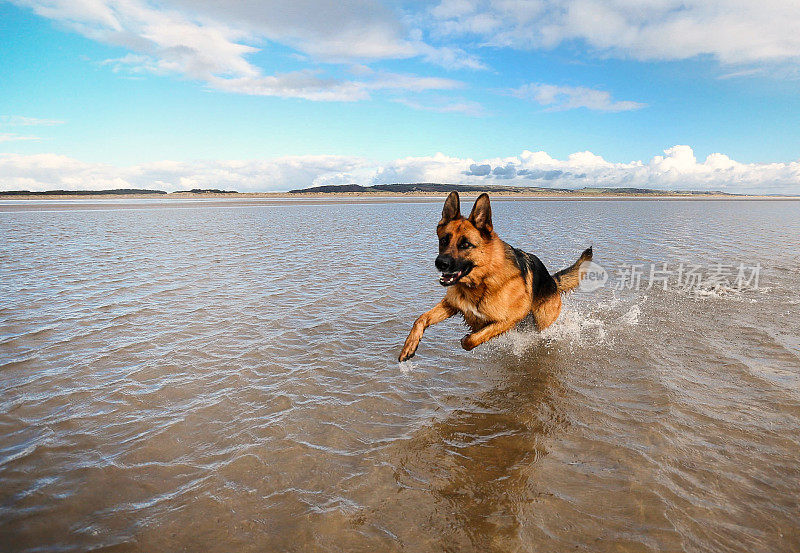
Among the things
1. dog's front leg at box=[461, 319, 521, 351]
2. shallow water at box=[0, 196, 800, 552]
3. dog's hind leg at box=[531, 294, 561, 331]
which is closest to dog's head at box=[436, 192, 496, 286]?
dog's front leg at box=[461, 319, 521, 351]

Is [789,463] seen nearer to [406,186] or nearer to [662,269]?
[662,269]

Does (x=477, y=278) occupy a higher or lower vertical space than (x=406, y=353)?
higher

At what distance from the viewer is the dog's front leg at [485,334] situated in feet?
18.0

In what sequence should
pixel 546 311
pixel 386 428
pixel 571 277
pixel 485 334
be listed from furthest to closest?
pixel 571 277 → pixel 546 311 → pixel 485 334 → pixel 386 428

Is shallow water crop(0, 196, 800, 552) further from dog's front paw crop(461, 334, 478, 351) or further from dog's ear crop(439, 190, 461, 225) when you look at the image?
dog's ear crop(439, 190, 461, 225)

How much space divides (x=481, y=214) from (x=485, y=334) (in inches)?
61.2

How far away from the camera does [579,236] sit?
23.0m

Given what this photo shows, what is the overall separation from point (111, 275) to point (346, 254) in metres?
7.23

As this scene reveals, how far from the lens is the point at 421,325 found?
5469 millimetres

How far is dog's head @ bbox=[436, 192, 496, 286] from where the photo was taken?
5.21 m

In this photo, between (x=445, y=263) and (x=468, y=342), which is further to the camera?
(x=468, y=342)

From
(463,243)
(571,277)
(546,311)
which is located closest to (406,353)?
(463,243)

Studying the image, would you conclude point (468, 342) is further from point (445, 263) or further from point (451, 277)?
point (445, 263)

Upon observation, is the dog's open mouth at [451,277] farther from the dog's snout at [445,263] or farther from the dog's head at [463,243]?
the dog's snout at [445,263]
